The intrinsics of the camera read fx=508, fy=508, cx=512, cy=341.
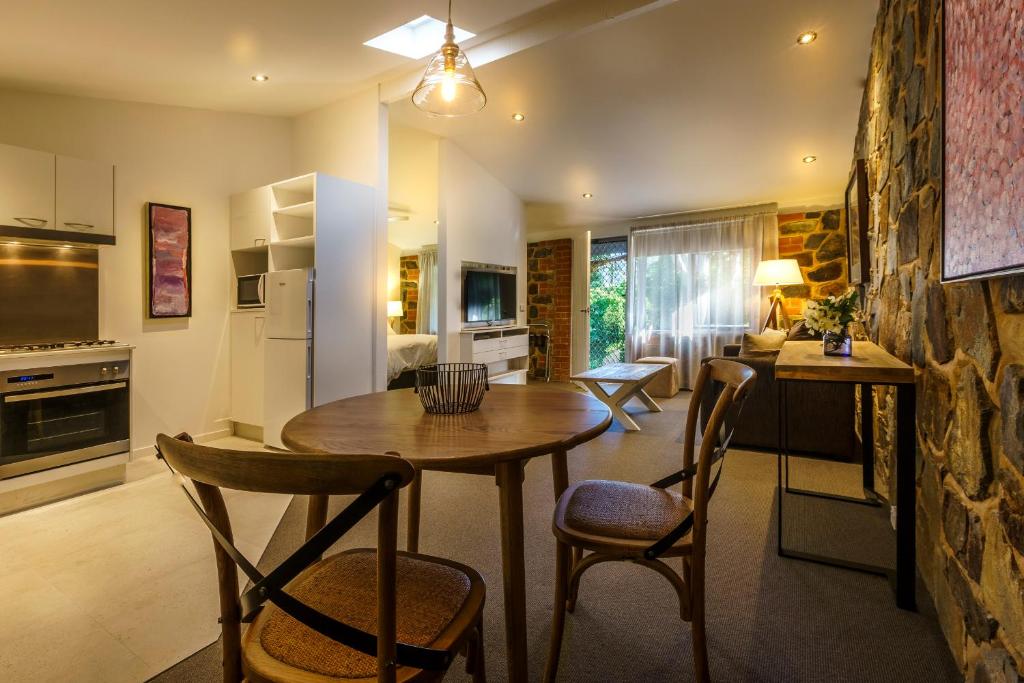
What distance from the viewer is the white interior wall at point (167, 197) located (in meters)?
3.24

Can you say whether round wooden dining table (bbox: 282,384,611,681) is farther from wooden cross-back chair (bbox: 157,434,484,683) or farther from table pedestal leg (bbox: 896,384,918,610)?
table pedestal leg (bbox: 896,384,918,610)

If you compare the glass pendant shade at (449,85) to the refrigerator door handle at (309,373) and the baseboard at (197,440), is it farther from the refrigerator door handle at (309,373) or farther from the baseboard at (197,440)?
the baseboard at (197,440)

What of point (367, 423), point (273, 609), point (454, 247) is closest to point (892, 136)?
point (367, 423)

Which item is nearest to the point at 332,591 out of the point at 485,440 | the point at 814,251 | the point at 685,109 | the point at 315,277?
the point at 485,440

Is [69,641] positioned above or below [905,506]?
below

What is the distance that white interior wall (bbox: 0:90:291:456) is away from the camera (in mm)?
3242

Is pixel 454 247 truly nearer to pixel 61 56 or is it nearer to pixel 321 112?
pixel 321 112

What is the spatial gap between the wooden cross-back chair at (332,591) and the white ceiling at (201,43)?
254cm

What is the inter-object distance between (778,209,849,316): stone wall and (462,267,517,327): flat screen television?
316cm

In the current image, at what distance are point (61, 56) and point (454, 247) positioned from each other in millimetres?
2920

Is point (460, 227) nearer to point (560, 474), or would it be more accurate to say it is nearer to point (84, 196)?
point (84, 196)

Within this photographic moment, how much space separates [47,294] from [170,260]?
0.76 metres

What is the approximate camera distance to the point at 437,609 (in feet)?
3.03

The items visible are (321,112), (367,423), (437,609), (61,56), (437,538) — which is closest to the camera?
(437,609)
